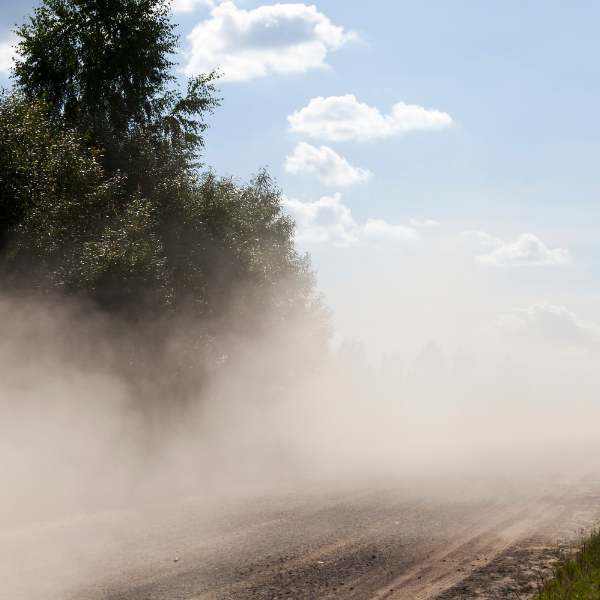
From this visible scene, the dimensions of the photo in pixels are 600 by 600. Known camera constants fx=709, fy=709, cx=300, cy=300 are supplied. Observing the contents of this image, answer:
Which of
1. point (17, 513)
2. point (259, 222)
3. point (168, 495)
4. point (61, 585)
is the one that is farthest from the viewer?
point (259, 222)

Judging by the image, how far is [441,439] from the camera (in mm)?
29281

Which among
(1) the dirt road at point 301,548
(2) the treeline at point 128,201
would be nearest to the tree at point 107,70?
(2) the treeline at point 128,201

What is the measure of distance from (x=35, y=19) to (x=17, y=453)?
60.6ft

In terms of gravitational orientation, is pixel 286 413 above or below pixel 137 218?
below

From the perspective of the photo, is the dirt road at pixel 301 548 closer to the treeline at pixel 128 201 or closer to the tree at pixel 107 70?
the treeline at pixel 128 201

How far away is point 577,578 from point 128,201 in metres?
19.9

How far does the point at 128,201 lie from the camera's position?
80.6ft

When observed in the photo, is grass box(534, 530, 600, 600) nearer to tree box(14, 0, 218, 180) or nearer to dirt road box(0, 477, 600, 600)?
dirt road box(0, 477, 600, 600)

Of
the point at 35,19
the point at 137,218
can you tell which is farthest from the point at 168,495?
the point at 35,19

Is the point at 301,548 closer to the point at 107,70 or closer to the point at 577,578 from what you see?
the point at 577,578

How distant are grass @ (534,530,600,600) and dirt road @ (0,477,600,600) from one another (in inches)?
15.3

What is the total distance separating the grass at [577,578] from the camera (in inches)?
301

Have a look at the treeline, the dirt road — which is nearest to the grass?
the dirt road

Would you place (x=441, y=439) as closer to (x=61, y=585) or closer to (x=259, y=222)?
(x=259, y=222)
